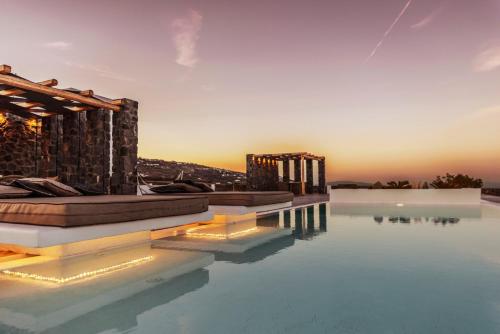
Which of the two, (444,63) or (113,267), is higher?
(444,63)

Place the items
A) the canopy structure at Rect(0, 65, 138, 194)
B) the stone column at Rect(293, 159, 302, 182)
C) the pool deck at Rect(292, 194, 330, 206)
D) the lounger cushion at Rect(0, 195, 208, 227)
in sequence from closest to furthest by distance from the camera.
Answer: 1. the lounger cushion at Rect(0, 195, 208, 227)
2. the canopy structure at Rect(0, 65, 138, 194)
3. the pool deck at Rect(292, 194, 330, 206)
4. the stone column at Rect(293, 159, 302, 182)

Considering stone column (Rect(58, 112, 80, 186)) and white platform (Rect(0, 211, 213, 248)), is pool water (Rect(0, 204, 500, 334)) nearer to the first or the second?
white platform (Rect(0, 211, 213, 248))

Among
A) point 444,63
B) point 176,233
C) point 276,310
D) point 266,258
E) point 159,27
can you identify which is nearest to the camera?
point 276,310

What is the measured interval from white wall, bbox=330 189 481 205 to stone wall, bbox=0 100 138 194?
8939 mm

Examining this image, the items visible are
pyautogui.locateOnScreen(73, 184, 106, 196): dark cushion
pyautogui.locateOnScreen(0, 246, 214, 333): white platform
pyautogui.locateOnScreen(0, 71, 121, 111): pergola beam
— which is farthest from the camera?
pyautogui.locateOnScreen(0, 71, 121, 111): pergola beam

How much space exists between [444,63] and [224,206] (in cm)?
858

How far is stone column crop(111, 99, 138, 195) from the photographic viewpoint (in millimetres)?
7848

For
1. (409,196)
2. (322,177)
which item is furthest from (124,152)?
(322,177)

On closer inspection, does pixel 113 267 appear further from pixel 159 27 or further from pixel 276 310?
pixel 159 27

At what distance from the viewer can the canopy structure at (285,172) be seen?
60.2ft

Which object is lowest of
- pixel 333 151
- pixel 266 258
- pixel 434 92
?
pixel 266 258

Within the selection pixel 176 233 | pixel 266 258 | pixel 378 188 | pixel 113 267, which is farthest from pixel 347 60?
pixel 113 267

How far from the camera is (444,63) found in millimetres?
10273

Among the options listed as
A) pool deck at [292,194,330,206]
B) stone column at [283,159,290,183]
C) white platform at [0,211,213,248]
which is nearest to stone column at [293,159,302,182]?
stone column at [283,159,290,183]
